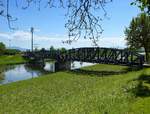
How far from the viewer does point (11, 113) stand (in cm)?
2070

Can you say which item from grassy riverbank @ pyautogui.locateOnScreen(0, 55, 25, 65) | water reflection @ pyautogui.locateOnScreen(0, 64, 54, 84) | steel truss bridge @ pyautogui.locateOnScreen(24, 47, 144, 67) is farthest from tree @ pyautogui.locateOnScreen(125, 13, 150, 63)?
grassy riverbank @ pyautogui.locateOnScreen(0, 55, 25, 65)

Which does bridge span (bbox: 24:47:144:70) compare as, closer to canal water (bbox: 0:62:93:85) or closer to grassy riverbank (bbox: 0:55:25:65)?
canal water (bbox: 0:62:93:85)

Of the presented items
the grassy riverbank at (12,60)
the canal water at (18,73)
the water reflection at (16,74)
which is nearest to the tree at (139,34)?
the canal water at (18,73)

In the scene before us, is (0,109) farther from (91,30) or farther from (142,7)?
(91,30)

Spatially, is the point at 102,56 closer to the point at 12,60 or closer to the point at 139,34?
the point at 139,34

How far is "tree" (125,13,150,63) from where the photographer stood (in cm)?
6255

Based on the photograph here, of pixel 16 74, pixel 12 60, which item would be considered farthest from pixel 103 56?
pixel 12 60

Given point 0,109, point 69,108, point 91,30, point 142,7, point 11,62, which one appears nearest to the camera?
point 91,30

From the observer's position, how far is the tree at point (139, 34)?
62.6 meters

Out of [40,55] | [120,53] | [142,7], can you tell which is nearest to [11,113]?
[142,7]

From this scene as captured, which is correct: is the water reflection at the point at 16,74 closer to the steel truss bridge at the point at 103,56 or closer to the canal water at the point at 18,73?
the canal water at the point at 18,73

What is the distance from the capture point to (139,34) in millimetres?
63594

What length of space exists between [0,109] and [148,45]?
43.3 metres

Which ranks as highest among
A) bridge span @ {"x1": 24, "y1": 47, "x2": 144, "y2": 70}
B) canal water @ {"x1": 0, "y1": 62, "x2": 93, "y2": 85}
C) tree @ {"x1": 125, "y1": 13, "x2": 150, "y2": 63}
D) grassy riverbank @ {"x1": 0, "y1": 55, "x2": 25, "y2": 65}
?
tree @ {"x1": 125, "y1": 13, "x2": 150, "y2": 63}
